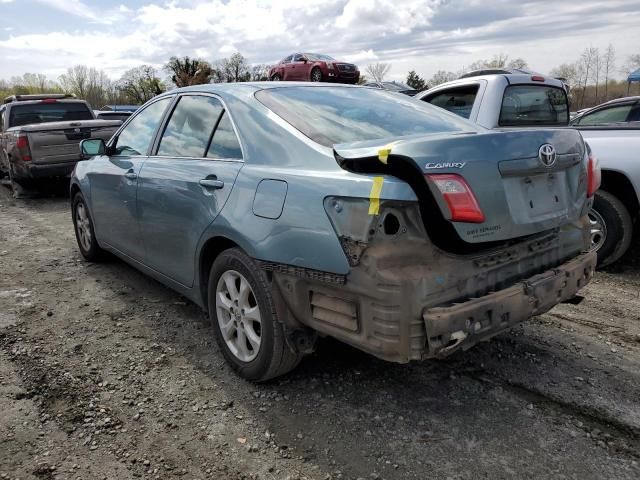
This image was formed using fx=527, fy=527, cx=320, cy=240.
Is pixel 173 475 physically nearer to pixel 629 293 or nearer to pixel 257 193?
pixel 257 193

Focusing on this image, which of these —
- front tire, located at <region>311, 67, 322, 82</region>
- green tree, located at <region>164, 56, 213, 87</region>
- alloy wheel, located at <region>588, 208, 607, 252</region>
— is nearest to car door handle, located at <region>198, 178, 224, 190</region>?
alloy wheel, located at <region>588, 208, 607, 252</region>

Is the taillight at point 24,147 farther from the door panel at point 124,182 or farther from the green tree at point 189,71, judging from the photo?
the green tree at point 189,71

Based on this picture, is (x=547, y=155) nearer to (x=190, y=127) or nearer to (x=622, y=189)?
(x=190, y=127)

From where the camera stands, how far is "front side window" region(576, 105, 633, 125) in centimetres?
636

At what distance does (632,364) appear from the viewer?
10.6 ft

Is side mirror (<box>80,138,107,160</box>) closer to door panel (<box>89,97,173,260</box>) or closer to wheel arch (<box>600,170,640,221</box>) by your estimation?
door panel (<box>89,97,173,260</box>)

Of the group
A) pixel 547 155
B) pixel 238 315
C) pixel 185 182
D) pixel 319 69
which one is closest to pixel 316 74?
pixel 319 69

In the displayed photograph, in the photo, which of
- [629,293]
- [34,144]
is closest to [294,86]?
[629,293]

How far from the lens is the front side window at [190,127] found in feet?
11.3

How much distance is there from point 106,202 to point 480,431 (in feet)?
11.9

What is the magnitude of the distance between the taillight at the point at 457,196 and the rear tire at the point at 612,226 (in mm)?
3104

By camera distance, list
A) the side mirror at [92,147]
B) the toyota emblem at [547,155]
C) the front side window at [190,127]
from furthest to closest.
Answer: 1. the side mirror at [92,147]
2. the front side window at [190,127]
3. the toyota emblem at [547,155]

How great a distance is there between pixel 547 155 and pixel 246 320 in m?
1.81

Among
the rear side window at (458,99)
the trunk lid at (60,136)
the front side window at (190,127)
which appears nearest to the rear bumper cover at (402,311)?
the front side window at (190,127)
